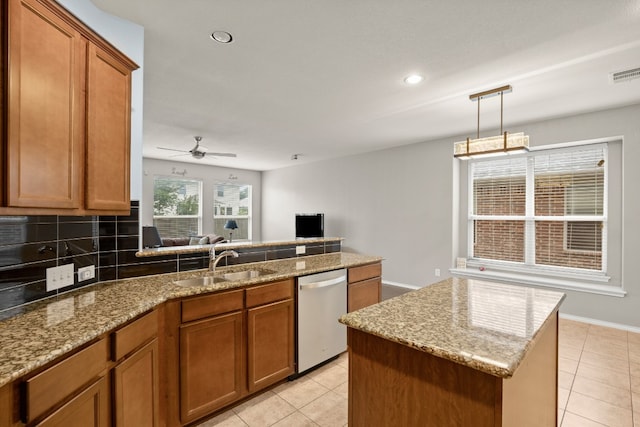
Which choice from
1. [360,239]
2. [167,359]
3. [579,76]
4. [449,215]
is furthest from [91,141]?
[360,239]

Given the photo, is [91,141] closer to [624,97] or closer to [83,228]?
[83,228]

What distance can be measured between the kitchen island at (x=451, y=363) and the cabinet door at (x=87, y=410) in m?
1.10

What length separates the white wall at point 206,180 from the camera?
695 cm

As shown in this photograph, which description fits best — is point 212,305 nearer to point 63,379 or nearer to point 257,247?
point 63,379

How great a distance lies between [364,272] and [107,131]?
7.96ft

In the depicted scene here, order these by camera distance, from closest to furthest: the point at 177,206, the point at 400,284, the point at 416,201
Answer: the point at 416,201, the point at 400,284, the point at 177,206

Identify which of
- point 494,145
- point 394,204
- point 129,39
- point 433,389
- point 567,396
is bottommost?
point 567,396

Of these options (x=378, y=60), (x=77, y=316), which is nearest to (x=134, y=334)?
(x=77, y=316)

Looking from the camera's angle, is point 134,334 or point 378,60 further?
point 378,60

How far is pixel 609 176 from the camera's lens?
375 centimetres

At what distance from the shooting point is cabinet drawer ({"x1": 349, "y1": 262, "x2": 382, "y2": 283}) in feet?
9.63

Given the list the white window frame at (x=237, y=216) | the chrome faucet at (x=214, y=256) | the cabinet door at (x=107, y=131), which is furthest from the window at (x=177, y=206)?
the cabinet door at (x=107, y=131)

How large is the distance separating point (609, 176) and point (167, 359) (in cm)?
517

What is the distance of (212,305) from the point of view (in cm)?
193
